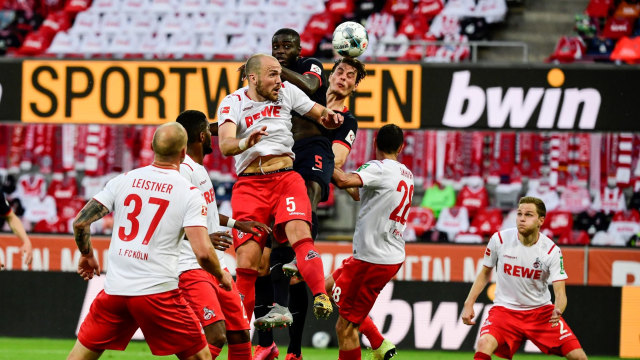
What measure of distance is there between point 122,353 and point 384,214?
15.4ft

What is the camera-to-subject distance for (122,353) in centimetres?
1216

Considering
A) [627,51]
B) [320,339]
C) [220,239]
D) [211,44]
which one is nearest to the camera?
[220,239]

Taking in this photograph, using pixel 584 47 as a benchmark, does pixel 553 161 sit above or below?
below

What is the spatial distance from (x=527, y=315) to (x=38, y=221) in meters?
10.9

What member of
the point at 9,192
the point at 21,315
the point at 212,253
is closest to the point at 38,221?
the point at 9,192

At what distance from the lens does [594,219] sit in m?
16.8

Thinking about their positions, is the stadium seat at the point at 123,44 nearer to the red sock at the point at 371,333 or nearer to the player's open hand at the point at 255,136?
the red sock at the point at 371,333

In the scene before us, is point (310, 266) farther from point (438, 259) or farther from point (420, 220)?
point (420, 220)

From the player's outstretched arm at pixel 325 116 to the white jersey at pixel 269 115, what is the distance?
0.05 meters

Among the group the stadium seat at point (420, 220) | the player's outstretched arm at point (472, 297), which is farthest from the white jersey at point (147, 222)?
the stadium seat at point (420, 220)

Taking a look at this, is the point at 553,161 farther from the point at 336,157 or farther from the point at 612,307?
the point at 336,157

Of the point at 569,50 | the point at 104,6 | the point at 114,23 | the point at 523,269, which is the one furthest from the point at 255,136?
the point at 104,6

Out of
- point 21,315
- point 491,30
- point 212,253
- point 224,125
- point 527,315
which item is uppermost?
point 491,30

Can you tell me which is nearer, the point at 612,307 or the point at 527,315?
the point at 527,315
